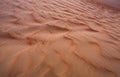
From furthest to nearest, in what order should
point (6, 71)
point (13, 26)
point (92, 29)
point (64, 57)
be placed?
point (92, 29)
point (13, 26)
point (64, 57)
point (6, 71)

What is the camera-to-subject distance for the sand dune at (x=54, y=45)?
1.59m

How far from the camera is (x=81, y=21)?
2912mm

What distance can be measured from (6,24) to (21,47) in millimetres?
642

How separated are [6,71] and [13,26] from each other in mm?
898

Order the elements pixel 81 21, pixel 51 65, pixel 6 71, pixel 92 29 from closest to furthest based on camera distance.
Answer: pixel 6 71 < pixel 51 65 < pixel 92 29 < pixel 81 21

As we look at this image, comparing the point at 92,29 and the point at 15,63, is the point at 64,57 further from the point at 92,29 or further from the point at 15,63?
the point at 92,29

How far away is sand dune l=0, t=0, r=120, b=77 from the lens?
159 cm

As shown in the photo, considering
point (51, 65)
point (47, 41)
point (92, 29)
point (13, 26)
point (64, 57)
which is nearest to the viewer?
point (51, 65)

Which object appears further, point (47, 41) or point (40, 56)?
point (47, 41)

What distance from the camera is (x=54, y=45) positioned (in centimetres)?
193

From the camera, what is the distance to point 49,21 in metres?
2.66

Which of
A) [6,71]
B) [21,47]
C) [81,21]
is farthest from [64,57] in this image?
[81,21]

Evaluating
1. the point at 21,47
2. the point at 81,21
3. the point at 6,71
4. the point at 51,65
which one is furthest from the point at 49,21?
the point at 6,71

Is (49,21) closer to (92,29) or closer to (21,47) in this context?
(92,29)
